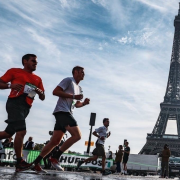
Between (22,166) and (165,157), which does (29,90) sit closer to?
(22,166)

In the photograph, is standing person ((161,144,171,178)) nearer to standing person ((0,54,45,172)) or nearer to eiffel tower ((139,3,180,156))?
standing person ((0,54,45,172))

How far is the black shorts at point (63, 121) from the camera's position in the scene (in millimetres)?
5273

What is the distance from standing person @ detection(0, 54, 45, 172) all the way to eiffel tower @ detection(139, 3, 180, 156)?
2147 inches

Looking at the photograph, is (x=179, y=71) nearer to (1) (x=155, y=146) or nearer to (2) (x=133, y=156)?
(1) (x=155, y=146)

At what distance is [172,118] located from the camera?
6706cm

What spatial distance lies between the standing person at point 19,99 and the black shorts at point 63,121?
1.26 ft

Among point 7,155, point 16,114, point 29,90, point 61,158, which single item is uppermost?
point 29,90

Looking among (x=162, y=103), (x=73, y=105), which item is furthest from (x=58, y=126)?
(x=162, y=103)

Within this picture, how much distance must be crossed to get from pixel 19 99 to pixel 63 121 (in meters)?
0.76

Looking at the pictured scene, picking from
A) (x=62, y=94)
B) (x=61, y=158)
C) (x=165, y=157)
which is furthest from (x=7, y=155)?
(x=62, y=94)

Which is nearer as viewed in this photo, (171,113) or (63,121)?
(63,121)

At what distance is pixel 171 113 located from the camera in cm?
6556

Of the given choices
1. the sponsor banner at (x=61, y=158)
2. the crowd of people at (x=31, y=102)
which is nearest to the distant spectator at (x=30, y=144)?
the sponsor banner at (x=61, y=158)

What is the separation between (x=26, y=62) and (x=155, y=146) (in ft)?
187
